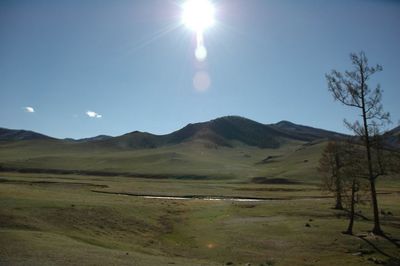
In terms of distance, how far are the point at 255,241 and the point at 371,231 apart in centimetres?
1094

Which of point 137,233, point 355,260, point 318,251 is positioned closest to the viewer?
point 355,260

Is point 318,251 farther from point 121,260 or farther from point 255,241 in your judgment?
point 121,260

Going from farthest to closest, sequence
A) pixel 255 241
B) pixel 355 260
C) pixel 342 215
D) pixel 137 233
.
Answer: pixel 342 215, pixel 137 233, pixel 255 241, pixel 355 260

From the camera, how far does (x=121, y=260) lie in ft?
83.3

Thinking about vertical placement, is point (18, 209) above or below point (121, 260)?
above

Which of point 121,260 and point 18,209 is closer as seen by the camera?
point 121,260

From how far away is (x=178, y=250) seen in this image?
35062 millimetres

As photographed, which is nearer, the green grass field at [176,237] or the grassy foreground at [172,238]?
the grassy foreground at [172,238]

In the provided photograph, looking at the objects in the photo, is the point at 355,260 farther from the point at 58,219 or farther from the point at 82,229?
the point at 58,219

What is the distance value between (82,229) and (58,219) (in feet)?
9.44

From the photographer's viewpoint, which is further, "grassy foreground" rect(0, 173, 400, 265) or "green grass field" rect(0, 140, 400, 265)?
"green grass field" rect(0, 140, 400, 265)

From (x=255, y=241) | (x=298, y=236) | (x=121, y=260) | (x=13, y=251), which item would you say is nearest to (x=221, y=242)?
(x=255, y=241)

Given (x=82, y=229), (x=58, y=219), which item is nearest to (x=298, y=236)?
(x=82, y=229)

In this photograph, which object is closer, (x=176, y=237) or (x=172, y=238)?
(x=172, y=238)
